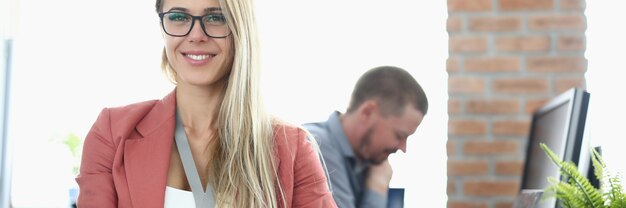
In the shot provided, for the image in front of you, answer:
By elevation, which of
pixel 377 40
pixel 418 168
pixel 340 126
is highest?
pixel 377 40

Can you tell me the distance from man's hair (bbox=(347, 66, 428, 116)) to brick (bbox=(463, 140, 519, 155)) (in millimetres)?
268

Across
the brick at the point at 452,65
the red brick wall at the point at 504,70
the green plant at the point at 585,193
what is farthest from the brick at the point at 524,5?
the green plant at the point at 585,193

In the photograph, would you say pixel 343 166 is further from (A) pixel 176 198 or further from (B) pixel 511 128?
(A) pixel 176 198

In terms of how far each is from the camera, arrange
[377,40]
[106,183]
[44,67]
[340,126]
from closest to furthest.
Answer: [106,183] → [340,126] → [377,40] → [44,67]

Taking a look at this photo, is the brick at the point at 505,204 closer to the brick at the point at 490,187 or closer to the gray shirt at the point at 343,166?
the brick at the point at 490,187

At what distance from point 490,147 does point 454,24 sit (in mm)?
531

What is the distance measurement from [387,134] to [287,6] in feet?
3.36

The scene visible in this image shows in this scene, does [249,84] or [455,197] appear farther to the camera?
[455,197]

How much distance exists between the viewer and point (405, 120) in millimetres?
3953

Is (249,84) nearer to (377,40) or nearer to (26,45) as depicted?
(377,40)

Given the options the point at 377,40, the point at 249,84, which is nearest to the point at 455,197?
the point at 377,40

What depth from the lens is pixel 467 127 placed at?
155 inches

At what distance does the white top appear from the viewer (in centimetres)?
191

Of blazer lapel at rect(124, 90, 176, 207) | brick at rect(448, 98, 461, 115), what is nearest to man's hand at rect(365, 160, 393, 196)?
brick at rect(448, 98, 461, 115)
